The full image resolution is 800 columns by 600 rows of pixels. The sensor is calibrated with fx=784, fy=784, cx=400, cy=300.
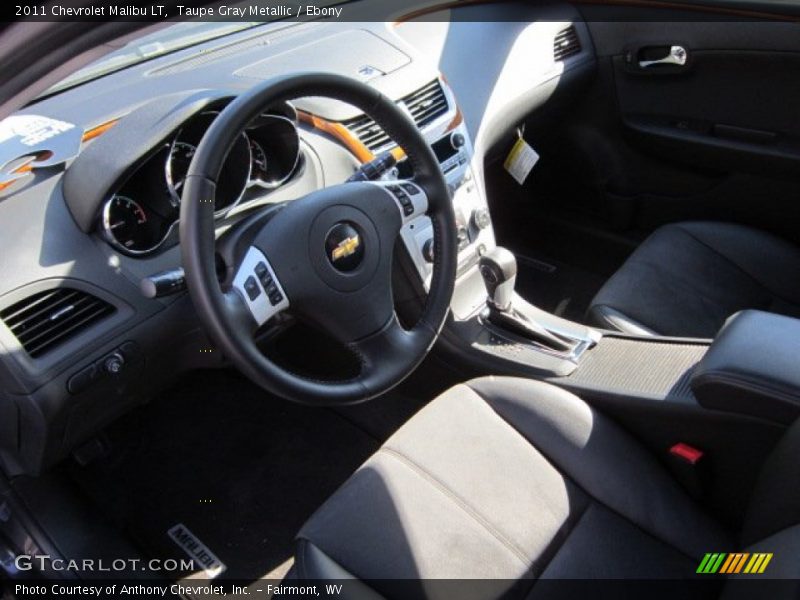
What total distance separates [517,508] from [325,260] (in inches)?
19.9

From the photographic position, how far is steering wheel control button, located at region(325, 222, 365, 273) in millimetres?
1252

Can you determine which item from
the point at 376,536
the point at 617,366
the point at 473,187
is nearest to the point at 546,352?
the point at 617,366

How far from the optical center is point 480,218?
187cm

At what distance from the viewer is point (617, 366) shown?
154cm

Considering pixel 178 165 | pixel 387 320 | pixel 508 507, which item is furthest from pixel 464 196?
pixel 508 507

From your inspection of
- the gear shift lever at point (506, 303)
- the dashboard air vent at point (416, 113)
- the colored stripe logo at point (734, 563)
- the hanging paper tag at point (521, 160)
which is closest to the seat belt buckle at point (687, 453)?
the colored stripe logo at point (734, 563)

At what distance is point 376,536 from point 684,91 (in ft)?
5.47

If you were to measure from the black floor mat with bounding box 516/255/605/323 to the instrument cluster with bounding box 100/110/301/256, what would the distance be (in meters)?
1.22

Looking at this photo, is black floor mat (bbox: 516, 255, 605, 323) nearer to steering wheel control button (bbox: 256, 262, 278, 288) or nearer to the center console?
the center console

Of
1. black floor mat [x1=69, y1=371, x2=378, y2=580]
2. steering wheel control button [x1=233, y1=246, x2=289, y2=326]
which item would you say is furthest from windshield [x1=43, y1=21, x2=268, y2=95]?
black floor mat [x1=69, y1=371, x2=378, y2=580]

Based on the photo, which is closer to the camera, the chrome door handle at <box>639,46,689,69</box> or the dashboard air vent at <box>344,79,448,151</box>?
the dashboard air vent at <box>344,79,448,151</box>

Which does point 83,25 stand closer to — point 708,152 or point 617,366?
point 617,366

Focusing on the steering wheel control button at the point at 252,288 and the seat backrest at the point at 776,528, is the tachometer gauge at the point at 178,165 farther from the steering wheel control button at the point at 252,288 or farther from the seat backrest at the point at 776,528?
the seat backrest at the point at 776,528

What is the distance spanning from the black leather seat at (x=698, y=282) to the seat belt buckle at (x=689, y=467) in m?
0.47
